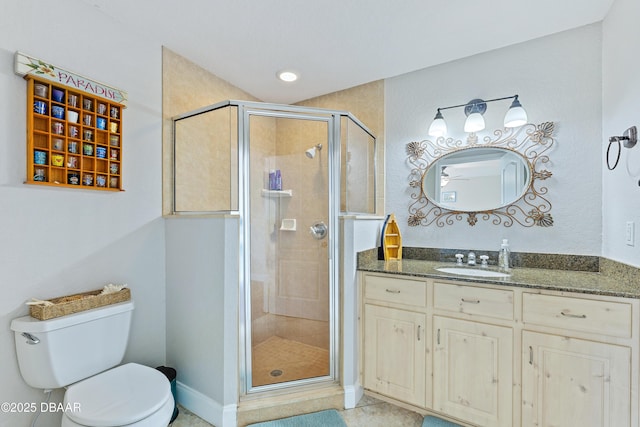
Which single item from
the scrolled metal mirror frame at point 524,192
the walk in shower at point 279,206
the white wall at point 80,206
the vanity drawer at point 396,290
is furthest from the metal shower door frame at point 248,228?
the scrolled metal mirror frame at point 524,192

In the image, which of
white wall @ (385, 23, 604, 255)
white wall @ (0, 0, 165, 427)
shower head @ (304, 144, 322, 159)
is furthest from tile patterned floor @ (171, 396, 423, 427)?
shower head @ (304, 144, 322, 159)

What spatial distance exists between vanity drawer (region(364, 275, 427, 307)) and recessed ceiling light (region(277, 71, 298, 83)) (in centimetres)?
170

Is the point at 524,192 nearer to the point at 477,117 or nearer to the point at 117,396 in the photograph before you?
the point at 477,117

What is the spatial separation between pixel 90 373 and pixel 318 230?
56.8 inches

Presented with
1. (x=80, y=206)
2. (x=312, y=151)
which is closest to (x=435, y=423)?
(x=312, y=151)

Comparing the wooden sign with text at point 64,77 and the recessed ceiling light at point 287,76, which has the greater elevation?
the recessed ceiling light at point 287,76

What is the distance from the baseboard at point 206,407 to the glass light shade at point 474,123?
2.34 metres

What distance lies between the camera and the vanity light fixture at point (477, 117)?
74.8 inches

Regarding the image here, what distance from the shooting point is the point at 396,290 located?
5.86ft

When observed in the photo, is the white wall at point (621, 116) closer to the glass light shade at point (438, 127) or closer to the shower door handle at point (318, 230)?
the glass light shade at point (438, 127)

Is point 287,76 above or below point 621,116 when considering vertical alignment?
above

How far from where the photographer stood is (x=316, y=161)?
208cm

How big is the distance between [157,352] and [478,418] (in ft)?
6.44

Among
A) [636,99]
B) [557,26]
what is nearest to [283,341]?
[636,99]
